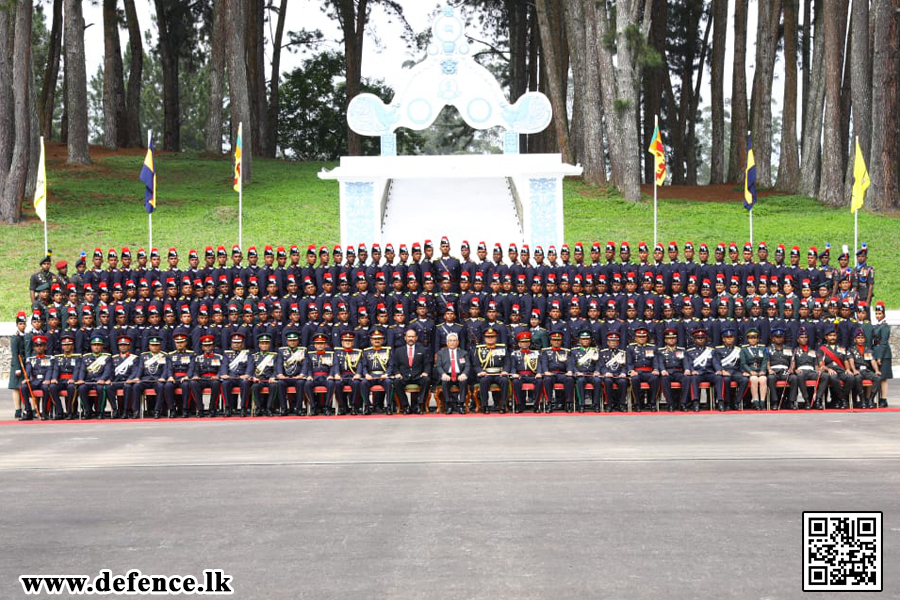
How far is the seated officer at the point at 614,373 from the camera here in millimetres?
14047

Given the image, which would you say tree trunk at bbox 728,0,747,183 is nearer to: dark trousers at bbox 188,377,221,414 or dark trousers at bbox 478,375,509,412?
dark trousers at bbox 478,375,509,412

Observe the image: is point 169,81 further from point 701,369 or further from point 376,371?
point 701,369

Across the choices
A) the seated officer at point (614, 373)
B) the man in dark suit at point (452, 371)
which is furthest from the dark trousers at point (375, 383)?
the seated officer at point (614, 373)

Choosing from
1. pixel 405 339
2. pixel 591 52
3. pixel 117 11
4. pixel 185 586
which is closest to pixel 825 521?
pixel 185 586

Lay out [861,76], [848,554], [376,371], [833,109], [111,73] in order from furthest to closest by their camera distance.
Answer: [111,73] → [833,109] → [861,76] → [376,371] → [848,554]

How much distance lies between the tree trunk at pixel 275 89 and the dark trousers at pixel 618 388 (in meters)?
31.4

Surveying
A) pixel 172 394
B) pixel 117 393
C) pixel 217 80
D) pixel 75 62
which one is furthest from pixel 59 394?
pixel 217 80

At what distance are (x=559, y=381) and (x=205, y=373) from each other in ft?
15.8

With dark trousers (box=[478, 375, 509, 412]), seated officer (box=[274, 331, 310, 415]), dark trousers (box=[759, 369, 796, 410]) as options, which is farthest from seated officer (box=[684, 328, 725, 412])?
seated officer (box=[274, 331, 310, 415])

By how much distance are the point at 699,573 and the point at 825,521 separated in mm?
1204

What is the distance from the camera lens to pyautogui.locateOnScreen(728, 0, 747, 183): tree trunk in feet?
124

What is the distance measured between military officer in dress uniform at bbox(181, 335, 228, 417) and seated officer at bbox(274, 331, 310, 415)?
76cm

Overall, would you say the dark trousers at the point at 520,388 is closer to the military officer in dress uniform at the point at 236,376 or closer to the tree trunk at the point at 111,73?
the military officer in dress uniform at the point at 236,376

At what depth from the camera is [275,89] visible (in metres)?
45.8
